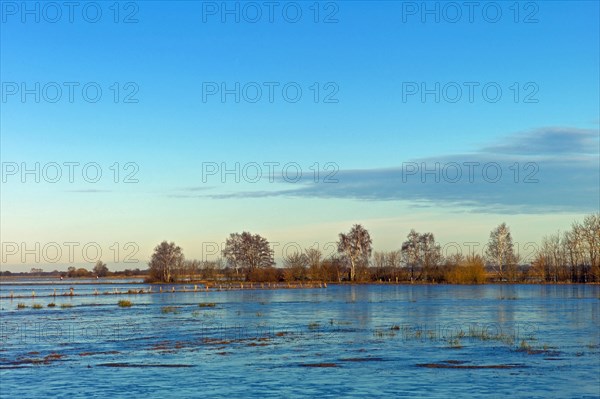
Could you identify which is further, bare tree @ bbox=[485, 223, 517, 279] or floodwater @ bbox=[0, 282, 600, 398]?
Answer: bare tree @ bbox=[485, 223, 517, 279]

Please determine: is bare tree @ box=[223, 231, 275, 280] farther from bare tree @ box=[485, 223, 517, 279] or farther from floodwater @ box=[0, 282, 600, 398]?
floodwater @ box=[0, 282, 600, 398]

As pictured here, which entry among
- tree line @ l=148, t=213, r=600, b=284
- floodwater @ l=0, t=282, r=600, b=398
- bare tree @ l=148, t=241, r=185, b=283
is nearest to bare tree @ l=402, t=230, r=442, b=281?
tree line @ l=148, t=213, r=600, b=284

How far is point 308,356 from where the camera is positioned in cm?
3025

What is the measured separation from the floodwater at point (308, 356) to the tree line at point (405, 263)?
86.4m

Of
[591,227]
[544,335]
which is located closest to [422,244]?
[591,227]

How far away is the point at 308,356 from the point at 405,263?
Answer: 12605cm

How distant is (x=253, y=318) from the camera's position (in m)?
51.9

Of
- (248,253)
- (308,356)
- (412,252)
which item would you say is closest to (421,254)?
(412,252)

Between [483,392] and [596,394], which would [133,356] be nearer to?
[483,392]

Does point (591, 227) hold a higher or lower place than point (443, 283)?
higher

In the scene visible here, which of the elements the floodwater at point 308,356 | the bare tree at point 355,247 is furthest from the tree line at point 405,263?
the floodwater at point 308,356

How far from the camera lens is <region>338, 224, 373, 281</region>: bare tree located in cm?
15112

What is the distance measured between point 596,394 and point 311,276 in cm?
13289

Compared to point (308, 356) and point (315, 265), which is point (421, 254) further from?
point (308, 356)
